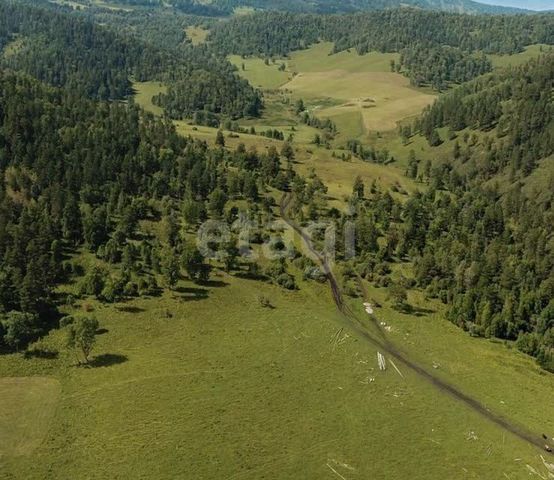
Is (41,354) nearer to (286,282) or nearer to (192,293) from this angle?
(192,293)

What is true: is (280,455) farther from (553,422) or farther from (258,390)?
(553,422)

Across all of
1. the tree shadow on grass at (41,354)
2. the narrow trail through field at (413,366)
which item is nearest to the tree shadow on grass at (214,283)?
the narrow trail through field at (413,366)

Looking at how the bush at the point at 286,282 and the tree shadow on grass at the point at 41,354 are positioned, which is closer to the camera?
the tree shadow on grass at the point at 41,354

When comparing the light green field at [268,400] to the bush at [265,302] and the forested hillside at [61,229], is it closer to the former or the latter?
the bush at [265,302]

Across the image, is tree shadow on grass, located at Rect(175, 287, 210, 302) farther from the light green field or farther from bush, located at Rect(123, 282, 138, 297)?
bush, located at Rect(123, 282, 138, 297)

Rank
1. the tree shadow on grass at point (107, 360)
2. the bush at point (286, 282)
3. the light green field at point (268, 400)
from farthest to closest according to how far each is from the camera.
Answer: the bush at point (286, 282)
the tree shadow on grass at point (107, 360)
the light green field at point (268, 400)
